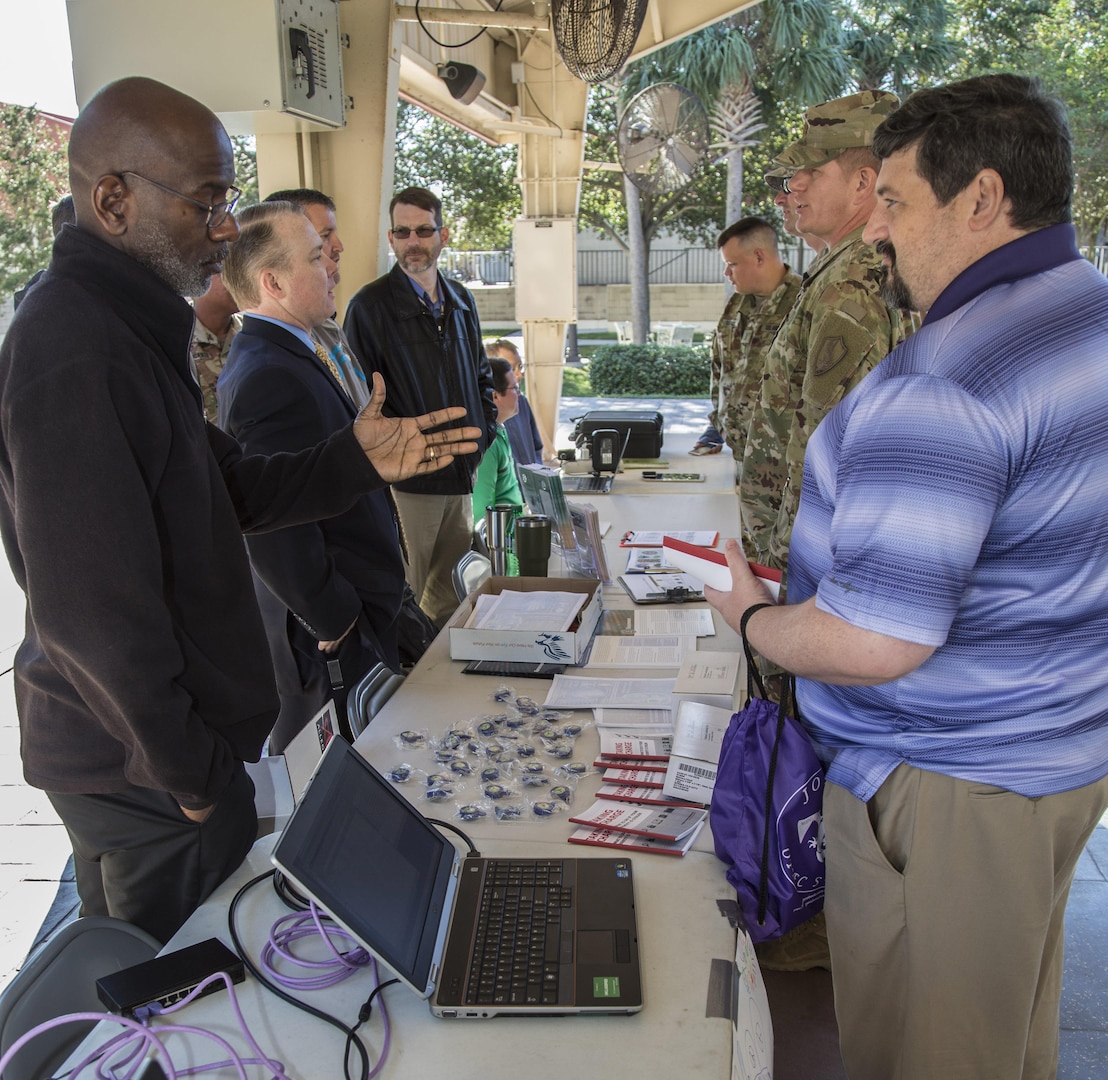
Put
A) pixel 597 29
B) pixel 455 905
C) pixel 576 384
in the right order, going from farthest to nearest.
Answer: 1. pixel 576 384
2. pixel 597 29
3. pixel 455 905

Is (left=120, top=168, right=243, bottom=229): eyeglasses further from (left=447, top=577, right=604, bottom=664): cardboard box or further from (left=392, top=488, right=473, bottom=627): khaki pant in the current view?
(left=392, top=488, right=473, bottom=627): khaki pant

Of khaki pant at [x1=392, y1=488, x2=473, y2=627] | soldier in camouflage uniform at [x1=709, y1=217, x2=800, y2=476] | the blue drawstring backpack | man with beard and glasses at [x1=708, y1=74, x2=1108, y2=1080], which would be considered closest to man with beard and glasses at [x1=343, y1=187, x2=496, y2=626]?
khaki pant at [x1=392, y1=488, x2=473, y2=627]

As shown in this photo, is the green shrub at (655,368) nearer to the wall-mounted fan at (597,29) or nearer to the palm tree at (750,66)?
the palm tree at (750,66)

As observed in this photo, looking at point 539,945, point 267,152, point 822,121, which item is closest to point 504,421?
point 267,152

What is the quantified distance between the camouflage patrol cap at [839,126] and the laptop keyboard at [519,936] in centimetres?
204

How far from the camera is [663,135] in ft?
19.1

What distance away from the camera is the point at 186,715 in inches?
57.6

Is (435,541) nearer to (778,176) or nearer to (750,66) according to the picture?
(778,176)

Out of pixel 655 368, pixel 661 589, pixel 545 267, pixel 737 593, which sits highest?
pixel 545 267

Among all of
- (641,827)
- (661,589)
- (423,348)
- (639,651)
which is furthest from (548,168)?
(641,827)

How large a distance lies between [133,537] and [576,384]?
51.3ft

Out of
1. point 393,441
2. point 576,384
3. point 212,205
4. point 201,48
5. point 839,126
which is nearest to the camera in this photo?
point 212,205

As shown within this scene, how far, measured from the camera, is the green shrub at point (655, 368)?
15.4 meters

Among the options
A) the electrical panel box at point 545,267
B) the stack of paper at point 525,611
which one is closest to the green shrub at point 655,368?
the electrical panel box at point 545,267
